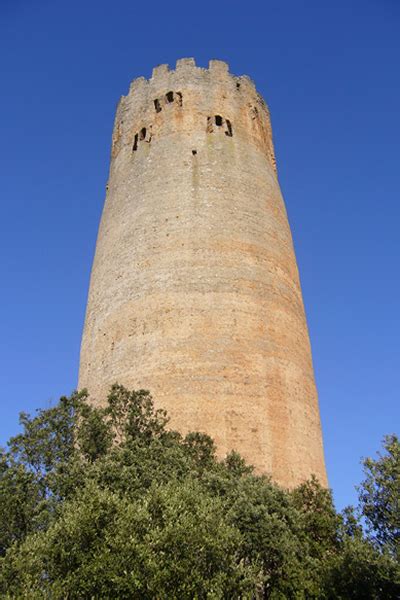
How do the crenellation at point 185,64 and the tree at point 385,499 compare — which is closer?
the tree at point 385,499

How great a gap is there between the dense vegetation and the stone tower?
2.03 metres

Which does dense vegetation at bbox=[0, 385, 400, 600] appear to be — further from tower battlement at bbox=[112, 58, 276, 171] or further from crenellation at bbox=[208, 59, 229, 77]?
crenellation at bbox=[208, 59, 229, 77]

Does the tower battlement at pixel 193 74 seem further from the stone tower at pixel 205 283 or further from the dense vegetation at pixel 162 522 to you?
the dense vegetation at pixel 162 522

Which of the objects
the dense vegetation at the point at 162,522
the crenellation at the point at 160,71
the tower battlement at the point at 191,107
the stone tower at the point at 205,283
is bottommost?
the dense vegetation at the point at 162,522

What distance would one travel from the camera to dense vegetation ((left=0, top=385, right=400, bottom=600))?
6840 millimetres

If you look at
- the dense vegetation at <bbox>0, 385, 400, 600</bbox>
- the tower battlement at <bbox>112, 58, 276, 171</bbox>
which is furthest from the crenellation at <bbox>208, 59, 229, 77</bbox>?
the dense vegetation at <bbox>0, 385, 400, 600</bbox>

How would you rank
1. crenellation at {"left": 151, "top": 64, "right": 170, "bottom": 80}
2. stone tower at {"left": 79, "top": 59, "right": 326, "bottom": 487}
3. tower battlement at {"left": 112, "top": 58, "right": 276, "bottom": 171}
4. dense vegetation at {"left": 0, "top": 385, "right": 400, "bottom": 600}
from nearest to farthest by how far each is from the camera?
dense vegetation at {"left": 0, "top": 385, "right": 400, "bottom": 600}, stone tower at {"left": 79, "top": 59, "right": 326, "bottom": 487}, tower battlement at {"left": 112, "top": 58, "right": 276, "bottom": 171}, crenellation at {"left": 151, "top": 64, "right": 170, "bottom": 80}

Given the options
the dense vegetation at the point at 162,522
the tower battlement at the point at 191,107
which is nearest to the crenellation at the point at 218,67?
the tower battlement at the point at 191,107

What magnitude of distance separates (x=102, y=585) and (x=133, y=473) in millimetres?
3050

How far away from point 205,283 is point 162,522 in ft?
27.8

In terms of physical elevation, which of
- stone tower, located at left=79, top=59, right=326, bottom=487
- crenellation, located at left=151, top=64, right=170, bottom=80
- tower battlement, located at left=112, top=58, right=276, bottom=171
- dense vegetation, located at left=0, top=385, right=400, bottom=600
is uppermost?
crenellation, located at left=151, top=64, right=170, bottom=80

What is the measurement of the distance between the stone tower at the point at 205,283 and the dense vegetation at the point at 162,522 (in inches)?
79.8

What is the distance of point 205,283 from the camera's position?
15.5 metres

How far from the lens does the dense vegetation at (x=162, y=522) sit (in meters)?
6.84
